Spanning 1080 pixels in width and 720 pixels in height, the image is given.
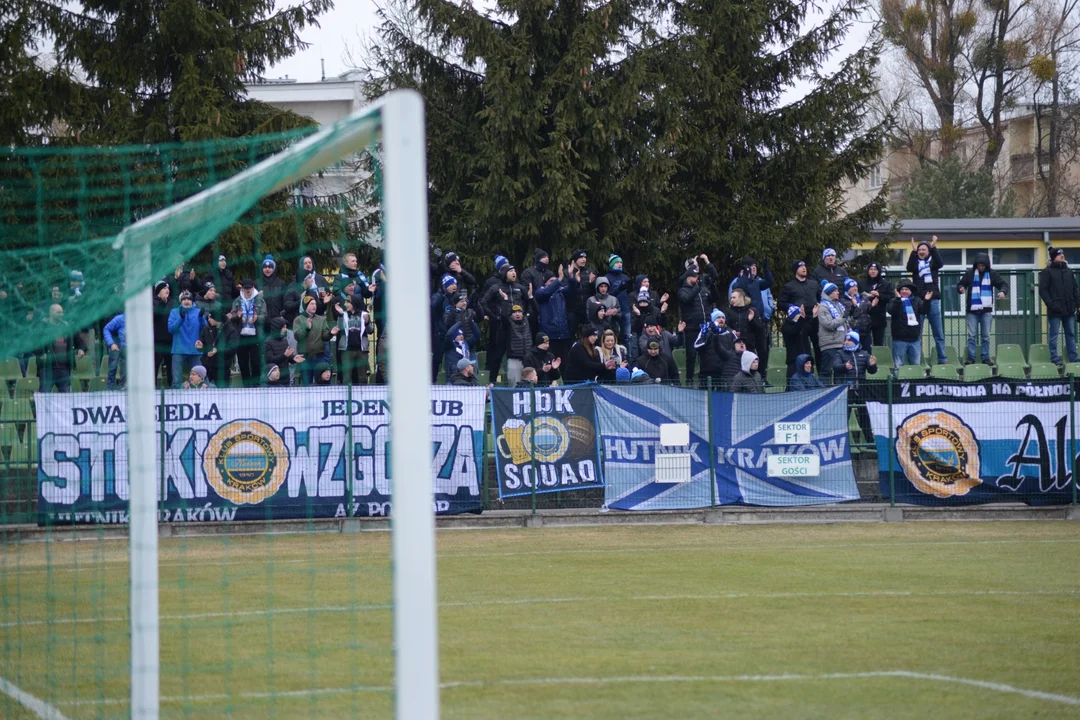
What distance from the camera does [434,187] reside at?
2792 cm

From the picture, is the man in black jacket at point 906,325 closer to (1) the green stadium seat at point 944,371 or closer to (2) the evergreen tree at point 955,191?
(1) the green stadium seat at point 944,371

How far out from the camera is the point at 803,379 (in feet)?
63.8

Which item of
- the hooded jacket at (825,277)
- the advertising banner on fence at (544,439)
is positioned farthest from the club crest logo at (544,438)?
the hooded jacket at (825,277)

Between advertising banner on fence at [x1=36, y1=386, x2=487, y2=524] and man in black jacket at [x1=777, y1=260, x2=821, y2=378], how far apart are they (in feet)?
23.1

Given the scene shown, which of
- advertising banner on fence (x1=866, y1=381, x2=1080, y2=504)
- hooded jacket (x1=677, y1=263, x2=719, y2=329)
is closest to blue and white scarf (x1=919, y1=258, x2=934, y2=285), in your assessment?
hooded jacket (x1=677, y1=263, x2=719, y2=329)

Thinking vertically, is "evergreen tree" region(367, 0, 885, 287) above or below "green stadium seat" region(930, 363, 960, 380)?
above

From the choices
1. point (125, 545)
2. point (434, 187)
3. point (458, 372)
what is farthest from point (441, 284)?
point (434, 187)

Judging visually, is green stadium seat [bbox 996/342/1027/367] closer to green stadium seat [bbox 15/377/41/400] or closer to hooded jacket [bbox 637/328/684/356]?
hooded jacket [bbox 637/328/684/356]

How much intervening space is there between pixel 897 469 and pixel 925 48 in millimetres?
37119

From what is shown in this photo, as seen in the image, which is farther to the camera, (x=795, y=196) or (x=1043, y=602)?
(x=795, y=196)

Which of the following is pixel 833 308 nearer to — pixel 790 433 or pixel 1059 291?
pixel 790 433

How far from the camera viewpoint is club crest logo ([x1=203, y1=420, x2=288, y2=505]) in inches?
671

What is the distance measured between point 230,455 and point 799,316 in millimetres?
9705

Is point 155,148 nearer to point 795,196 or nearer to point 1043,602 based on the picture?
point 1043,602
